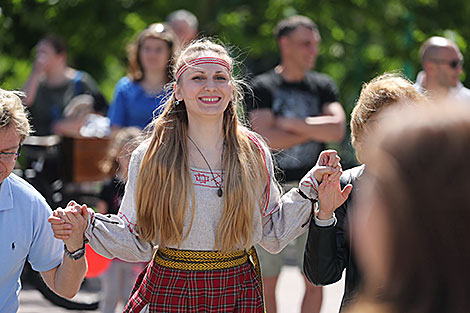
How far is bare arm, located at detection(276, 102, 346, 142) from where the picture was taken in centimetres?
522

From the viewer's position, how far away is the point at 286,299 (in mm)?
6895

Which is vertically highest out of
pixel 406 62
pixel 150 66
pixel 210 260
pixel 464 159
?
pixel 406 62

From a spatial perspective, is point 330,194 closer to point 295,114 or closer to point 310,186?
point 310,186

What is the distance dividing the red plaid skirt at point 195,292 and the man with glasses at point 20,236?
282 mm

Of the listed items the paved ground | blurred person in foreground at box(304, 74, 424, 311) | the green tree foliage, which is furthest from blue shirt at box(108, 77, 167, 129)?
the green tree foliage

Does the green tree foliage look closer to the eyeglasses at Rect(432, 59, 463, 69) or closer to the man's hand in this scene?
the eyeglasses at Rect(432, 59, 463, 69)

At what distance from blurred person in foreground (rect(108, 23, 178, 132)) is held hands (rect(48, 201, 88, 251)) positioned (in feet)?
7.89

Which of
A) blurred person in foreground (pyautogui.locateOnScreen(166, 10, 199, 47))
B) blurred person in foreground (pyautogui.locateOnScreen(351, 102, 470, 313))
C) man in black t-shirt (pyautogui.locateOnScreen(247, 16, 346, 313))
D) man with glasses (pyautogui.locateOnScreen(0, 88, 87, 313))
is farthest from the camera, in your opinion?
blurred person in foreground (pyautogui.locateOnScreen(166, 10, 199, 47))

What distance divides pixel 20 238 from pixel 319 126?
2.47m

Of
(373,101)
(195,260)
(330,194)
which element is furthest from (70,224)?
(373,101)

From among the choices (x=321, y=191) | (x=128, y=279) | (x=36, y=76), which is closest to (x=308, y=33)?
(x=128, y=279)

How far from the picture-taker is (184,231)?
3.30 meters

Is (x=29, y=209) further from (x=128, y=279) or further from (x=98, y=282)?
(x=98, y=282)

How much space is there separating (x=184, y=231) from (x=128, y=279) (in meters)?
2.28
